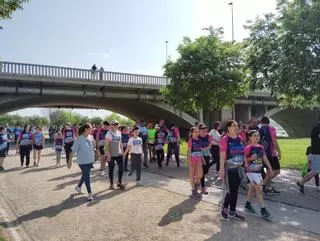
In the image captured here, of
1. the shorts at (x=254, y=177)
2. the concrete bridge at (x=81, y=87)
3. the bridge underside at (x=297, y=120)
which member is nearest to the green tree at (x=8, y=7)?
the shorts at (x=254, y=177)

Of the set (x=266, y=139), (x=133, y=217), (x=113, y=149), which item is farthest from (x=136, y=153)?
(x=133, y=217)

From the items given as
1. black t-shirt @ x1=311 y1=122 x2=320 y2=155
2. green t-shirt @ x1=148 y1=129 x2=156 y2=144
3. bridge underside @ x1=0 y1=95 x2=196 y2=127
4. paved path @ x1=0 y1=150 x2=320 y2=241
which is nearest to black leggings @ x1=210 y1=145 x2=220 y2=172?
paved path @ x1=0 y1=150 x2=320 y2=241

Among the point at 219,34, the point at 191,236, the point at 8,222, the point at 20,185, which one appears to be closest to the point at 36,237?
the point at 8,222

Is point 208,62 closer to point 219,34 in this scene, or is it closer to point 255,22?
point 219,34

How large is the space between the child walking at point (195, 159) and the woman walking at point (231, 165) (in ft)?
7.32

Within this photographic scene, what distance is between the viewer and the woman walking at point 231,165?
7.00 meters

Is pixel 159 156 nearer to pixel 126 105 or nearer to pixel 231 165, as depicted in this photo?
pixel 231 165

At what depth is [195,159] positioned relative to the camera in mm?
9336

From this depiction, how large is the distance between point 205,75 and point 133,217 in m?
15.0

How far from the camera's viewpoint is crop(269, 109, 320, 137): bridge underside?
61.0 m

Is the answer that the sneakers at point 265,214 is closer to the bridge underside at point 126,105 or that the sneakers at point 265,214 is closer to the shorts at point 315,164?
the shorts at point 315,164

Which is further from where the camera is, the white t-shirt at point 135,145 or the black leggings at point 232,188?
the white t-shirt at point 135,145

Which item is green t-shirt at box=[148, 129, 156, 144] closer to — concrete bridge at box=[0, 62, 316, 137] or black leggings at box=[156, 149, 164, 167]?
black leggings at box=[156, 149, 164, 167]

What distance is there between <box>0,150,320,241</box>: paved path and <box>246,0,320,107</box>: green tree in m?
4.65
